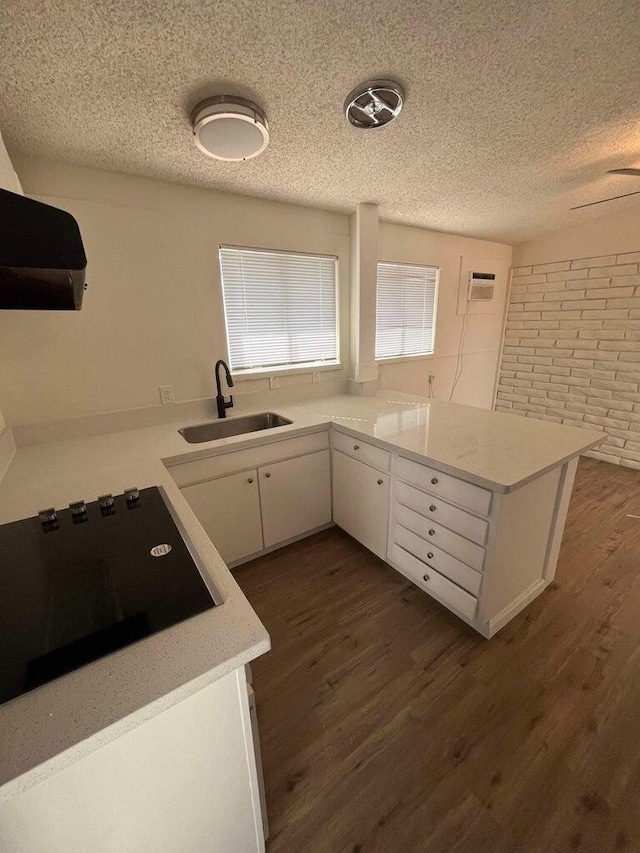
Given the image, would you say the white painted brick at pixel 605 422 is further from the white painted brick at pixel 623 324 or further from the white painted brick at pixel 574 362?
the white painted brick at pixel 623 324

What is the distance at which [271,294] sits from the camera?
2316 millimetres

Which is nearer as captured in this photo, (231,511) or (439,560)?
(439,560)

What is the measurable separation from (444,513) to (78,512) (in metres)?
1.44

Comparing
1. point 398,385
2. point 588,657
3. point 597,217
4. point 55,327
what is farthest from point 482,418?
point 597,217

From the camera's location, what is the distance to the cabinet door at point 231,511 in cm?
175

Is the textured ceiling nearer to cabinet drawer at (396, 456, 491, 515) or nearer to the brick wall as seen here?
cabinet drawer at (396, 456, 491, 515)

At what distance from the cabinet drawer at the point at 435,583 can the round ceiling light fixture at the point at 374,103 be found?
1.99m

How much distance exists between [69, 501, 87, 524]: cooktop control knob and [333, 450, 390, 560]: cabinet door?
134cm

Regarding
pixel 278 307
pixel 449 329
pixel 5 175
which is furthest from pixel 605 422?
pixel 5 175

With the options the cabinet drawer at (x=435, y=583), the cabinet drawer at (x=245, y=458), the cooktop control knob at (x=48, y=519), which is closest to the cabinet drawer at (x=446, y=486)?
the cabinet drawer at (x=435, y=583)

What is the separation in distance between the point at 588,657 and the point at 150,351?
273 centimetres

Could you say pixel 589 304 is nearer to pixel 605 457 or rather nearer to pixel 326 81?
pixel 605 457

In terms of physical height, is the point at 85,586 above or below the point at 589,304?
below

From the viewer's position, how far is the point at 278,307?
2.37m
